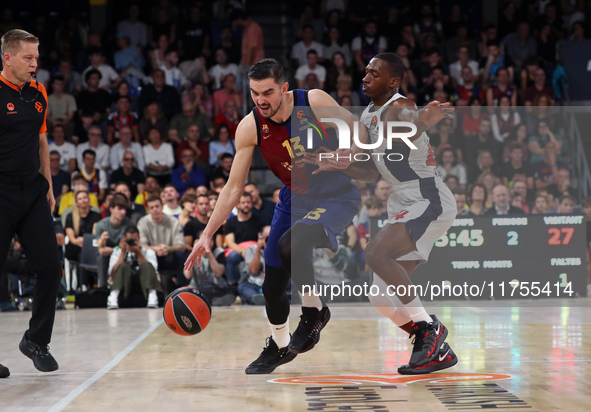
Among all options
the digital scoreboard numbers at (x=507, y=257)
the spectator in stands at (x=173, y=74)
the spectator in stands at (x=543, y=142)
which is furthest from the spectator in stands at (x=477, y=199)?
the spectator in stands at (x=173, y=74)

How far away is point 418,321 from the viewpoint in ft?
16.0

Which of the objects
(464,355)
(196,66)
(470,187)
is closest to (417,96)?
Answer: (470,187)

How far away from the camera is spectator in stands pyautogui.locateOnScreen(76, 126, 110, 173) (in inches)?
479

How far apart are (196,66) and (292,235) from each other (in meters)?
9.59

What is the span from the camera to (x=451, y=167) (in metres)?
11.8

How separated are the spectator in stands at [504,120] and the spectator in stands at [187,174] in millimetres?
4614

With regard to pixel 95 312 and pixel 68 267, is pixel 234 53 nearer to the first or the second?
pixel 68 267

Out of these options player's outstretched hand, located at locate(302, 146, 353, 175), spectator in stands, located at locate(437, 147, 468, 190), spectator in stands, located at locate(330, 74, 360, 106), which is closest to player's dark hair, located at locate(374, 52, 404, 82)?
player's outstretched hand, located at locate(302, 146, 353, 175)

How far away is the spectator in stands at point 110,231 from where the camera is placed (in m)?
9.96

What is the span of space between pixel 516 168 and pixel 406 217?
7.66m

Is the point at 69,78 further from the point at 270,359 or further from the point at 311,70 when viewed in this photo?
the point at 270,359

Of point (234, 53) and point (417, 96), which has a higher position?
point (234, 53)

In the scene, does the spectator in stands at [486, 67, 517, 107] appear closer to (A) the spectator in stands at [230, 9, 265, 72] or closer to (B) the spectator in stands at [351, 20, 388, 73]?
(B) the spectator in stands at [351, 20, 388, 73]

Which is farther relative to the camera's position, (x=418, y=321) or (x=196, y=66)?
(x=196, y=66)
